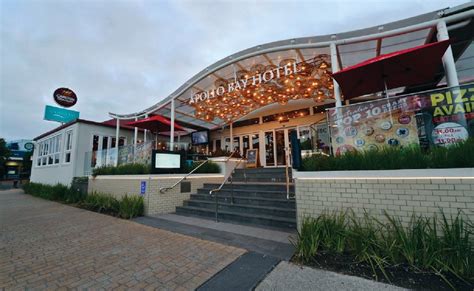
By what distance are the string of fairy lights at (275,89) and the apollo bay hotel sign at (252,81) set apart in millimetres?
156

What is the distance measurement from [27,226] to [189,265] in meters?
5.55

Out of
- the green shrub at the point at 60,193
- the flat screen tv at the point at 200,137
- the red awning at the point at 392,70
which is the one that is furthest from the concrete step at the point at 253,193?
the flat screen tv at the point at 200,137

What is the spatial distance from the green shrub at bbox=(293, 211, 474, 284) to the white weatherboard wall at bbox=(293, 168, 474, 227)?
0.12 meters

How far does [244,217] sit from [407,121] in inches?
160

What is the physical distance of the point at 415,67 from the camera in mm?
4352

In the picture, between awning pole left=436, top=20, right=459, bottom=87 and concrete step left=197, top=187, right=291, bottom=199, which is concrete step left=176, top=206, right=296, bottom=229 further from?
awning pole left=436, top=20, right=459, bottom=87

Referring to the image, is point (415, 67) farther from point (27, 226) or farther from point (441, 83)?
point (27, 226)

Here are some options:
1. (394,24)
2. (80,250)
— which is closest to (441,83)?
(394,24)

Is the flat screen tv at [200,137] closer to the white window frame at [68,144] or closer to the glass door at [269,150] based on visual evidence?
the glass door at [269,150]

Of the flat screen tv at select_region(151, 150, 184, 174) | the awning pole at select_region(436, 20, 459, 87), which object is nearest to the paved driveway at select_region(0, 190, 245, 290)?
the flat screen tv at select_region(151, 150, 184, 174)

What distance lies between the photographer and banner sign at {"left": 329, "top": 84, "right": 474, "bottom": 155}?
307 centimetres

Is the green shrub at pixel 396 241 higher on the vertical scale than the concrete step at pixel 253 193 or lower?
lower

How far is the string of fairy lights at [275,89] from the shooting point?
7.12m

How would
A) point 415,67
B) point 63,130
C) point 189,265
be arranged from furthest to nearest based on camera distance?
1. point 63,130
2. point 415,67
3. point 189,265
